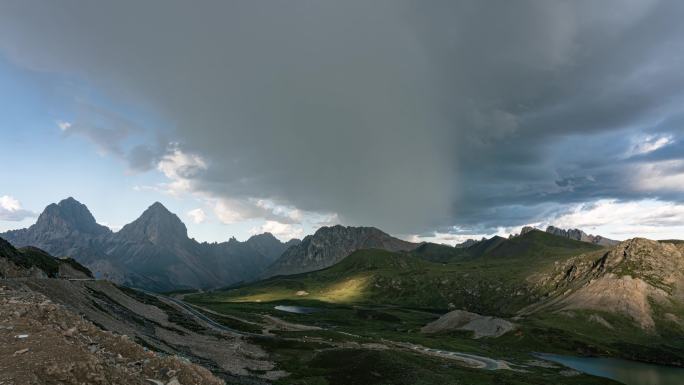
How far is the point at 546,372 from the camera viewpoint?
5192 inches

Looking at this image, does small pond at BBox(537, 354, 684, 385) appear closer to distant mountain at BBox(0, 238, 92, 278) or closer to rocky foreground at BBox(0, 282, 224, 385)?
rocky foreground at BBox(0, 282, 224, 385)

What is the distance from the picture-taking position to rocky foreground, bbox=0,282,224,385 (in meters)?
29.4

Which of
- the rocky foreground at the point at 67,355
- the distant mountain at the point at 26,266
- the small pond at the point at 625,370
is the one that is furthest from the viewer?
the small pond at the point at 625,370

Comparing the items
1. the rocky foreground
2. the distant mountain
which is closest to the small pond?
the rocky foreground

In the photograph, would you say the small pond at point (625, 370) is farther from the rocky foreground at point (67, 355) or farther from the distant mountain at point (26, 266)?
the distant mountain at point (26, 266)

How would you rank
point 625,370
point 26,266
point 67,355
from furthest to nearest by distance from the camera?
point 625,370 < point 26,266 < point 67,355

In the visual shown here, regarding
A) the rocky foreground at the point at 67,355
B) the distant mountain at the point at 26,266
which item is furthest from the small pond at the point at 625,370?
the distant mountain at the point at 26,266

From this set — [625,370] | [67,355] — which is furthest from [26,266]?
[625,370]

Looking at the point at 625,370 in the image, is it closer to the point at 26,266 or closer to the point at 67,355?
the point at 67,355

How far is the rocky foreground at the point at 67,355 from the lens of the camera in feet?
96.3

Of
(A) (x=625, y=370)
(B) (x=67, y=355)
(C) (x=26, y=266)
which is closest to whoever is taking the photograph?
(B) (x=67, y=355)

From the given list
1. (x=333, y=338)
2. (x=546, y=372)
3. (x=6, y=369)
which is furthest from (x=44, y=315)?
(x=546, y=372)

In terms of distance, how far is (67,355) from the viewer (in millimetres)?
31812

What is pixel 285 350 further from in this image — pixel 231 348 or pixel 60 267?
pixel 60 267
